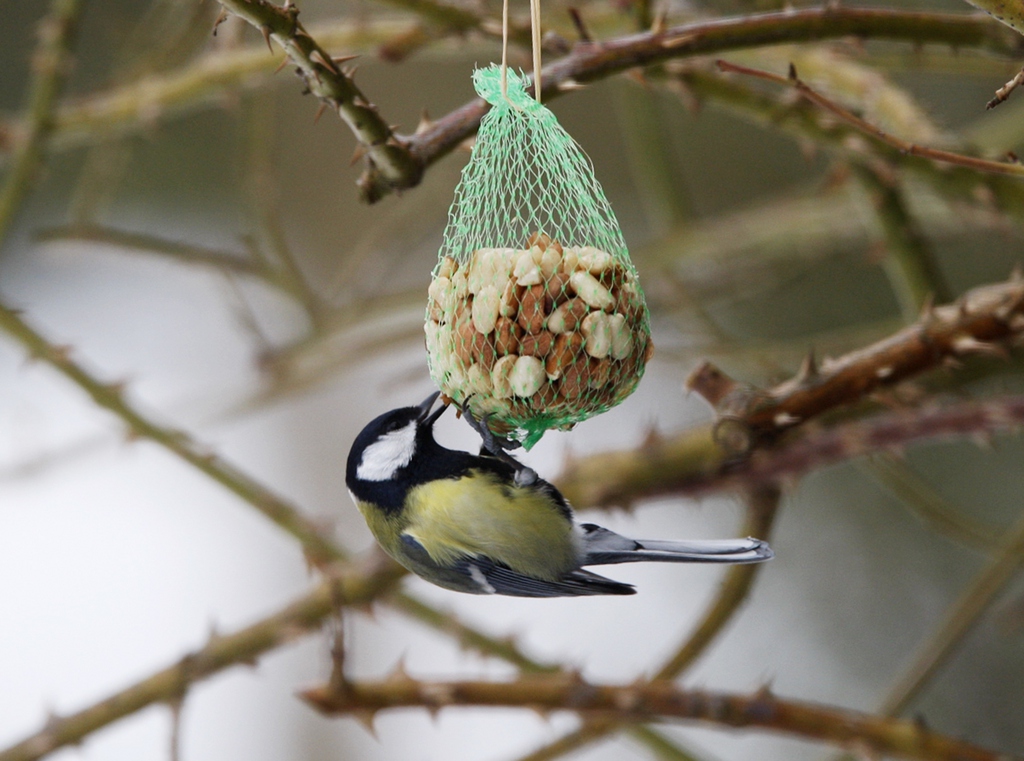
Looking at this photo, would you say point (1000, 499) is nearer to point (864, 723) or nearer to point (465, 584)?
point (864, 723)

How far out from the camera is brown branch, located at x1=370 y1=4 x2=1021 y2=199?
1.22 m

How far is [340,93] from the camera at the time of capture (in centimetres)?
109

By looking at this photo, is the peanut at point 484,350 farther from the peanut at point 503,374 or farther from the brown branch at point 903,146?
the brown branch at point 903,146

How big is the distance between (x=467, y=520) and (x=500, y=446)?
277mm

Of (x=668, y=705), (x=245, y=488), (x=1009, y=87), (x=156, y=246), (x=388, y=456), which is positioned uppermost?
(x=156, y=246)

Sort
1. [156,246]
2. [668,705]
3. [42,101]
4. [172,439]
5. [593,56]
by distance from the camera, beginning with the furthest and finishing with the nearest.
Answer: [156,246]
[42,101]
[172,439]
[668,705]
[593,56]

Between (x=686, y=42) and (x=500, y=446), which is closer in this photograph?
(x=686, y=42)

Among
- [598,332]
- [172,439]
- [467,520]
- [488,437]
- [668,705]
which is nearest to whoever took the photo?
[598,332]

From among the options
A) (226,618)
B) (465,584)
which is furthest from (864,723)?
(226,618)

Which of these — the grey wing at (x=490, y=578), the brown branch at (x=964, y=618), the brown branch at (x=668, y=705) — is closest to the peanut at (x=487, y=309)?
the grey wing at (x=490, y=578)

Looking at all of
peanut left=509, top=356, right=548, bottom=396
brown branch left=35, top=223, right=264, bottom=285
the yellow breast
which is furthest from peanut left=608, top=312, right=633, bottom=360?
brown branch left=35, top=223, right=264, bottom=285

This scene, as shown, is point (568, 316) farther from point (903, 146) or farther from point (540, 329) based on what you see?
point (903, 146)

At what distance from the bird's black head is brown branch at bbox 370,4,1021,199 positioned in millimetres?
600

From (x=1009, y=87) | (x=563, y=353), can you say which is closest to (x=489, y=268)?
(x=563, y=353)
